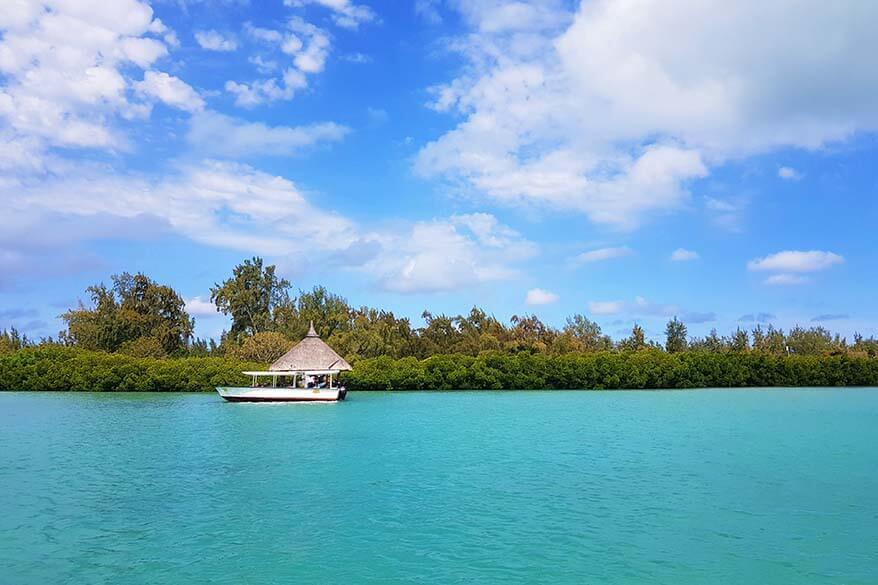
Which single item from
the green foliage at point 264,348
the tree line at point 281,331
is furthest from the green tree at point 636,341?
the green foliage at point 264,348

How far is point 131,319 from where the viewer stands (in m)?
58.4

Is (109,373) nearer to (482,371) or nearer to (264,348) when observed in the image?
(264,348)

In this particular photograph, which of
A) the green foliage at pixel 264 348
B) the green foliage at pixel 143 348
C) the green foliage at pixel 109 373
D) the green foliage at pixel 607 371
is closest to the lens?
the green foliage at pixel 109 373

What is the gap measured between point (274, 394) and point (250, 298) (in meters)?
31.8

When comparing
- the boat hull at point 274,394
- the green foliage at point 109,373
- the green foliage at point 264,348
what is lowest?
the boat hull at point 274,394

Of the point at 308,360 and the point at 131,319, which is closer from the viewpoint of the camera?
the point at 308,360

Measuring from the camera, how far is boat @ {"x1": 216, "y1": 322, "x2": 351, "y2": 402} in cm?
3594

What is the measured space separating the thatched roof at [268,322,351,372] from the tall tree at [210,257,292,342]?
24863 mm

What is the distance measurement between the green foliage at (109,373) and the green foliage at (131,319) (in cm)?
1109

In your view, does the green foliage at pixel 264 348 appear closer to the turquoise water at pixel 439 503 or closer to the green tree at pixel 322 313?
the green tree at pixel 322 313

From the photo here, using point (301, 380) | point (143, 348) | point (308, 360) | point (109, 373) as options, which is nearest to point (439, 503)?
point (301, 380)

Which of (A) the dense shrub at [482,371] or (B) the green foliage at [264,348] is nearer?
(A) the dense shrub at [482,371]

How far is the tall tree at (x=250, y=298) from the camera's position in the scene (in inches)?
2591

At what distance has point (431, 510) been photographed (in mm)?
11766
